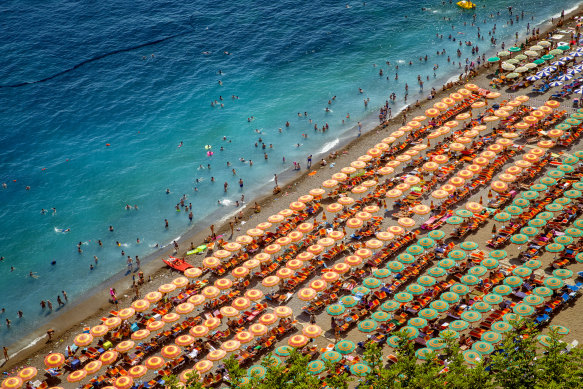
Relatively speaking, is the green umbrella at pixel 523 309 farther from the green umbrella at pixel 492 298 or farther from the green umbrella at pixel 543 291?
the green umbrella at pixel 543 291

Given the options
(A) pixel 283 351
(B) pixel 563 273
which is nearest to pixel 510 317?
(B) pixel 563 273

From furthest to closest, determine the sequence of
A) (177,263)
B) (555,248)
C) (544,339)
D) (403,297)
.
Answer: (177,263) → (555,248) → (403,297) → (544,339)

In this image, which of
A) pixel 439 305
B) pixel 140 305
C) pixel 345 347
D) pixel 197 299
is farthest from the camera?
pixel 140 305

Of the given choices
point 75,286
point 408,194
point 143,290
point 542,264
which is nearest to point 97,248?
point 75,286

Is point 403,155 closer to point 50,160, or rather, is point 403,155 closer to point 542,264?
point 542,264

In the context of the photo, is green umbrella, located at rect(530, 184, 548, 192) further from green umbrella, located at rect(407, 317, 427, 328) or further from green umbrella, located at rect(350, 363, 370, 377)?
green umbrella, located at rect(350, 363, 370, 377)

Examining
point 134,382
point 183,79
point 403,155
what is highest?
point 183,79

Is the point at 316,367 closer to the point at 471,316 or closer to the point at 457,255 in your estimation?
the point at 471,316
